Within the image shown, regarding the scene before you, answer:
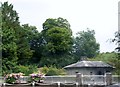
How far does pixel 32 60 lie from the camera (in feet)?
175

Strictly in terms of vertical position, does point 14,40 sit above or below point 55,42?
below

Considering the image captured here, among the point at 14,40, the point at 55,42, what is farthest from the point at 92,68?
the point at 55,42

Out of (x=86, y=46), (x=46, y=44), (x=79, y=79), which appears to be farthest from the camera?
(x=86, y=46)

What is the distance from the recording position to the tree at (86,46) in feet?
195

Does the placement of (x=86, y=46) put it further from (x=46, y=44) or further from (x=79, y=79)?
(x=79, y=79)

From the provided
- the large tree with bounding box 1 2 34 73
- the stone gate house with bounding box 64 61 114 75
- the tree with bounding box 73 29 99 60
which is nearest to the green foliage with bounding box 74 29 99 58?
the tree with bounding box 73 29 99 60

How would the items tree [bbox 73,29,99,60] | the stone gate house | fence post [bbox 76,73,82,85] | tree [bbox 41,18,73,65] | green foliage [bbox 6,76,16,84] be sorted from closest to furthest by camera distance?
fence post [bbox 76,73,82,85] < green foliage [bbox 6,76,16,84] < the stone gate house < tree [bbox 41,18,73,65] < tree [bbox 73,29,99,60]

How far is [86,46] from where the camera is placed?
6100 centimetres

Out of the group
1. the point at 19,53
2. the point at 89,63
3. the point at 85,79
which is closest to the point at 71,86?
the point at 85,79

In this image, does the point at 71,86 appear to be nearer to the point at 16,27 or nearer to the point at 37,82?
the point at 37,82

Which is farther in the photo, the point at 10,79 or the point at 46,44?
the point at 46,44

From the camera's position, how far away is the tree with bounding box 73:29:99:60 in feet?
195

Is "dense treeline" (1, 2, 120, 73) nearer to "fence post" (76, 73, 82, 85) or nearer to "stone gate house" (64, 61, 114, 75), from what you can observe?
"stone gate house" (64, 61, 114, 75)

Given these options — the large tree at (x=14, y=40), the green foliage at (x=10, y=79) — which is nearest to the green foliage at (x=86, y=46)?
the large tree at (x=14, y=40)
